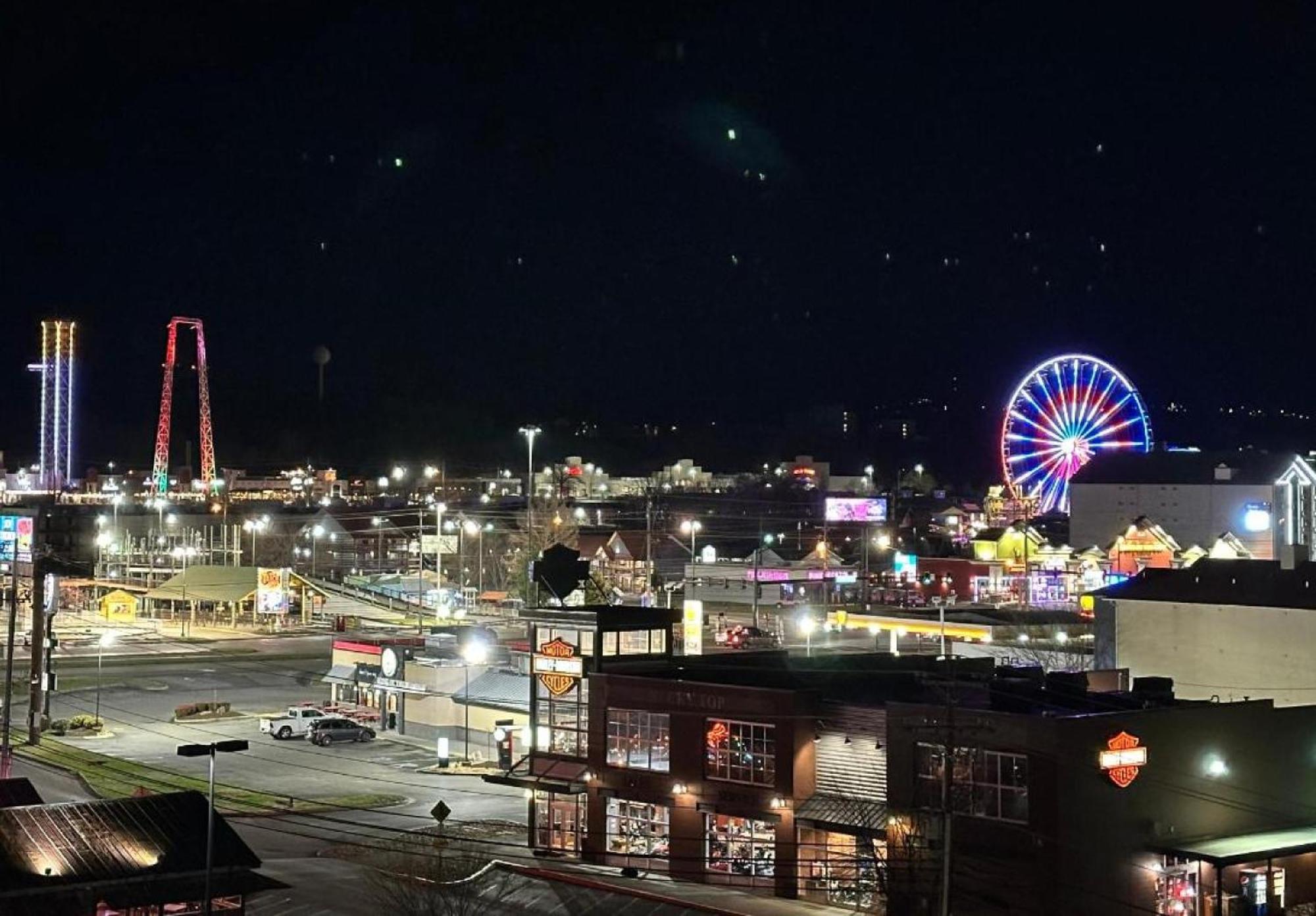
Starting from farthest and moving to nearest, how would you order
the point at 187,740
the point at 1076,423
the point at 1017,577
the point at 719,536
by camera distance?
the point at 719,536 < the point at 1076,423 < the point at 1017,577 < the point at 187,740

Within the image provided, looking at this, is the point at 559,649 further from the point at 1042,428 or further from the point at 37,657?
the point at 1042,428

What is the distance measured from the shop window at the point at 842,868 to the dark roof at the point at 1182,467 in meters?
52.2

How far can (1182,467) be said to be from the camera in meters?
70.9

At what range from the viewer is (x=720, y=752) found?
76.7 ft

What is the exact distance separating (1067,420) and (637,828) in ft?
185

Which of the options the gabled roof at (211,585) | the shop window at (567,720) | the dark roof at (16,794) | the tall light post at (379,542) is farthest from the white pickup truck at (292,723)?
the tall light post at (379,542)

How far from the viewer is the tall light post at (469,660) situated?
35594 mm

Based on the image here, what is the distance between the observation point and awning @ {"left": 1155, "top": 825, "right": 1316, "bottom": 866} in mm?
19688

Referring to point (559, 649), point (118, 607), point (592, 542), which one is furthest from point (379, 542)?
point (559, 649)

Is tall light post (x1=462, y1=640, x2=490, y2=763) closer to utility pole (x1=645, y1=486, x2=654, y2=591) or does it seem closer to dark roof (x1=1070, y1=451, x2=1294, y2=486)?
utility pole (x1=645, y1=486, x2=654, y2=591)

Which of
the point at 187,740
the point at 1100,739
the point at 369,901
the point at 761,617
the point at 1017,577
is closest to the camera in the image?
the point at 1100,739

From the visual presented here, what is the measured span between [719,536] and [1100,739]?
84.8 m

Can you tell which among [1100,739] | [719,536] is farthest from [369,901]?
[719,536]

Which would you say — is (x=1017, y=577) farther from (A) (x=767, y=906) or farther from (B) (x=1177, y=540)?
(A) (x=767, y=906)
